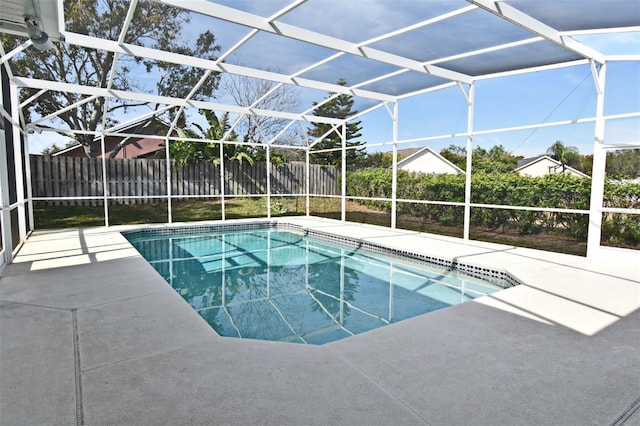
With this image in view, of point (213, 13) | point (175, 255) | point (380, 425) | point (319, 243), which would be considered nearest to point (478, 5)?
point (213, 13)

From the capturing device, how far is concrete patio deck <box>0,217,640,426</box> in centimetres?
187

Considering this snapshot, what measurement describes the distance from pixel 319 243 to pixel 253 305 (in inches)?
164

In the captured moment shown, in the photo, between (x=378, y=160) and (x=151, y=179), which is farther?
(x=378, y=160)

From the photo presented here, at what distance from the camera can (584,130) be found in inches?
275

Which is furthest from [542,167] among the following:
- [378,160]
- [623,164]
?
[378,160]

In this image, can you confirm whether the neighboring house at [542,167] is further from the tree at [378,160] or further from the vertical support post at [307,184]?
the vertical support post at [307,184]

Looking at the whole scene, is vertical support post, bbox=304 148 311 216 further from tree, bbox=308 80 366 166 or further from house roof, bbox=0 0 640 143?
house roof, bbox=0 0 640 143

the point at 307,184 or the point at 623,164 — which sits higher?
the point at 623,164

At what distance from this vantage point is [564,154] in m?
7.54

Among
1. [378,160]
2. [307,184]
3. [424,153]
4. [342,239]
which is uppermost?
[424,153]

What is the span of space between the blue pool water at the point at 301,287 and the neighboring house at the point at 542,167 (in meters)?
3.92

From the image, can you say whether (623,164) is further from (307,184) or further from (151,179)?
(151,179)

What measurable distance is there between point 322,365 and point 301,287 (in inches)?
121

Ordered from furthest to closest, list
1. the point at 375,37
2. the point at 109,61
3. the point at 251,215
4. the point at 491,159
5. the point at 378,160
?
the point at 251,215 → the point at 378,160 → the point at 491,159 → the point at 109,61 → the point at 375,37
